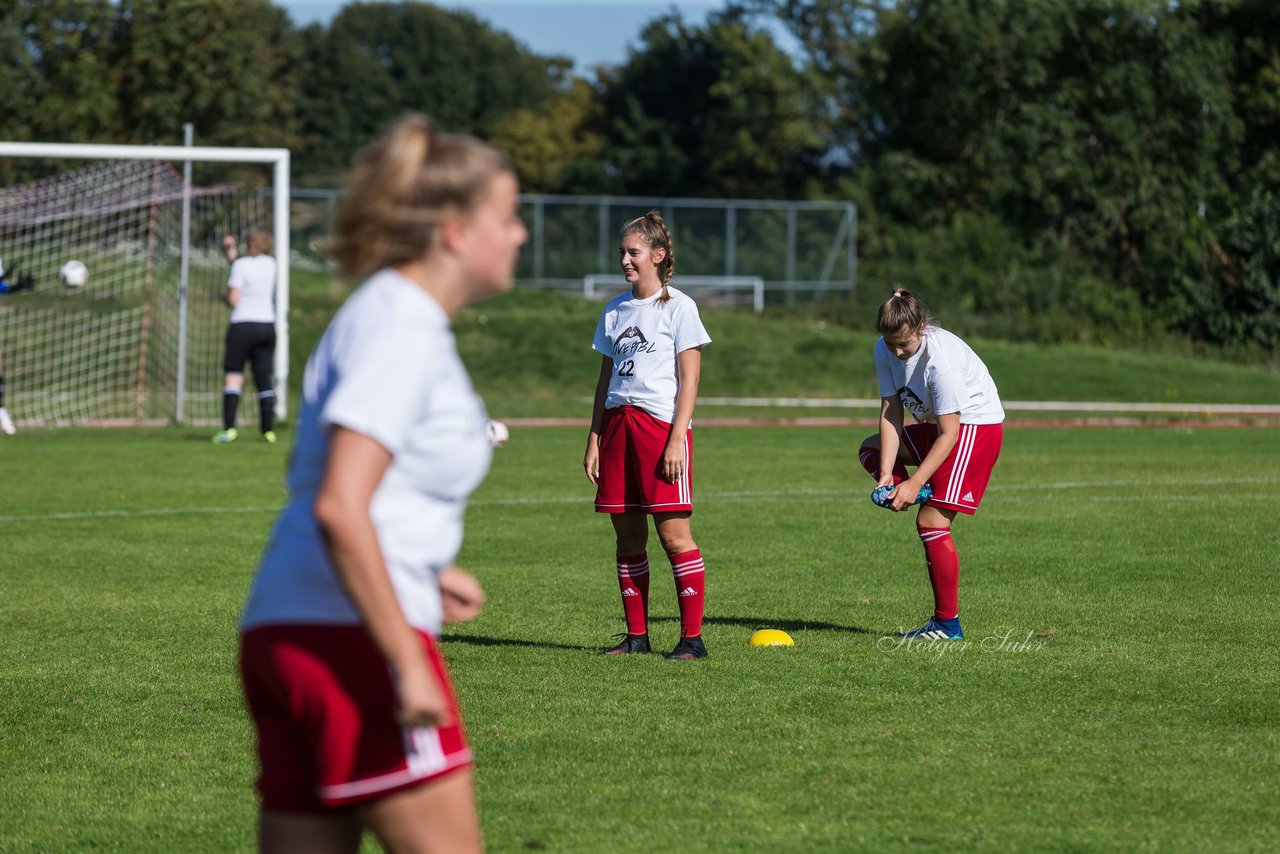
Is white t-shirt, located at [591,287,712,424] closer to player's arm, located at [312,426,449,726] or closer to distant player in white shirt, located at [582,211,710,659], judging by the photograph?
distant player in white shirt, located at [582,211,710,659]

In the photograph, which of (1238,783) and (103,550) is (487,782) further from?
(103,550)

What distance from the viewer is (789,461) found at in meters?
17.8

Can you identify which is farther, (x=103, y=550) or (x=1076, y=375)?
(x=1076, y=375)

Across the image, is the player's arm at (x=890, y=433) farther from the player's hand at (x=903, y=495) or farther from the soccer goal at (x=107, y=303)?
the soccer goal at (x=107, y=303)

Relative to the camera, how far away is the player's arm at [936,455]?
7.59 meters

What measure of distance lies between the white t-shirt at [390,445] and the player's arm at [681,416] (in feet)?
14.5

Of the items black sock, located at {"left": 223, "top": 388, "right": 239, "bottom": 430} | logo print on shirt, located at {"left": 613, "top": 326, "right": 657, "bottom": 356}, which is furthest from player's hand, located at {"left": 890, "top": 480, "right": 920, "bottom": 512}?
black sock, located at {"left": 223, "top": 388, "right": 239, "bottom": 430}

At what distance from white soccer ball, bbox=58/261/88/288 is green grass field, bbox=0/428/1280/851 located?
10.5 m

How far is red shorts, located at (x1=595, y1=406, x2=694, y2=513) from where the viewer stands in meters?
7.49

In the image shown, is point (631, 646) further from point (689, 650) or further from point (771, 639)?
point (771, 639)

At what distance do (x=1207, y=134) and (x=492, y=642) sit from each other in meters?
37.3

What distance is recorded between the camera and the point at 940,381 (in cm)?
785

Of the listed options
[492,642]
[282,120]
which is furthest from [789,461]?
[282,120]

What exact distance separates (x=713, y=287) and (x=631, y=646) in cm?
3132
